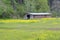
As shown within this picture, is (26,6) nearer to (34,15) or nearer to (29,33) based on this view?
(34,15)

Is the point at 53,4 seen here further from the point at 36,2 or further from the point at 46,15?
the point at 46,15

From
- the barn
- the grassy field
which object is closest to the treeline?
the barn

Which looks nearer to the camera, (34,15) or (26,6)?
(34,15)

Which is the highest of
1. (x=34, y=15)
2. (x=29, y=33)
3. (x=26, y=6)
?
(x=29, y=33)

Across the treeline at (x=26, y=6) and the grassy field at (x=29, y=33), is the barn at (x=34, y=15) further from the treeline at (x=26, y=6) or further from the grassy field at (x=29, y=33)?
the grassy field at (x=29, y=33)

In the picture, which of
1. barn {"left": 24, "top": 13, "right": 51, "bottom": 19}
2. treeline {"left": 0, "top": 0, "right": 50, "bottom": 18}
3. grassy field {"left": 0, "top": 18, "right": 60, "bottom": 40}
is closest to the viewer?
grassy field {"left": 0, "top": 18, "right": 60, "bottom": 40}

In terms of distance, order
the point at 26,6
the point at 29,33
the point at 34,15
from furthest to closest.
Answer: the point at 26,6 → the point at 34,15 → the point at 29,33

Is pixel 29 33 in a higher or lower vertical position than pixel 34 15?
higher

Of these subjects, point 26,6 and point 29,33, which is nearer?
point 29,33

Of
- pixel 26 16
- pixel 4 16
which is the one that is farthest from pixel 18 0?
pixel 4 16

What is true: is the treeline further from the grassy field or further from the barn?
the grassy field

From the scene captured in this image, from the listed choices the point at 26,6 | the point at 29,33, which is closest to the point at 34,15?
the point at 26,6

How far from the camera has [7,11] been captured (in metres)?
59.8

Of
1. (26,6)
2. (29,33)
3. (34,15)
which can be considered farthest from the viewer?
(26,6)
